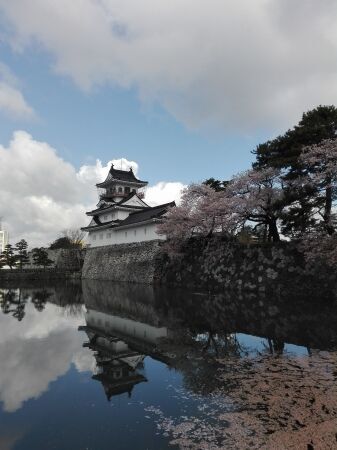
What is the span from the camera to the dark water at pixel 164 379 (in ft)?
15.4

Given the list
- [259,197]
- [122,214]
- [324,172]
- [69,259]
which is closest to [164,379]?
[324,172]

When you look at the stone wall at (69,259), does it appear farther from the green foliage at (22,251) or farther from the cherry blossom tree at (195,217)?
the cherry blossom tree at (195,217)

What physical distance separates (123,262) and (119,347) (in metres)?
25.4

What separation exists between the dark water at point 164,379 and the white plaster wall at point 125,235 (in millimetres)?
18454

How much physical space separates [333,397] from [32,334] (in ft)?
29.7

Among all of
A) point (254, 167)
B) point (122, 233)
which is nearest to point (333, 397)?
point (254, 167)

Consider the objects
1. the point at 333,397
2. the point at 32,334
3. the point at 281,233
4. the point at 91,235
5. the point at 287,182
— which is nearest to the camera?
the point at 333,397

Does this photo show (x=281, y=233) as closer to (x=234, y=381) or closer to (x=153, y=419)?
(x=234, y=381)

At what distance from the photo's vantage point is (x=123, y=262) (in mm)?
35094

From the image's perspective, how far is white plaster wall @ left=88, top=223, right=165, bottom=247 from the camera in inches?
1281

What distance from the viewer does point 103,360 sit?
8.59 metres

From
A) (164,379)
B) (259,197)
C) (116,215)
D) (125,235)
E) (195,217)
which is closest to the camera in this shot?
(164,379)

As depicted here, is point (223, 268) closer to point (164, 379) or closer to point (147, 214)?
point (147, 214)

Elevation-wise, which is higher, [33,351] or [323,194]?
[323,194]
